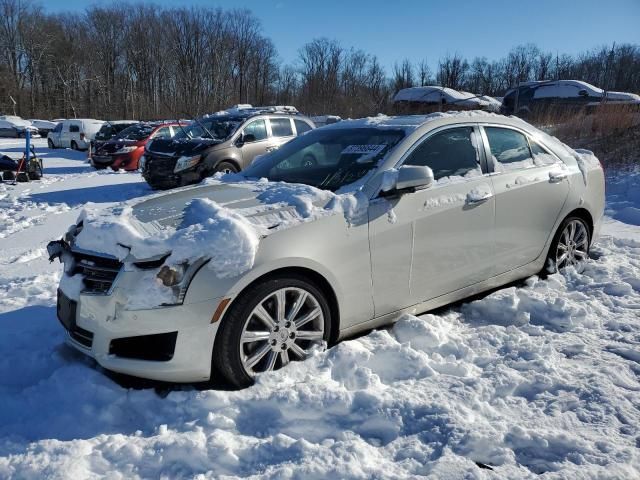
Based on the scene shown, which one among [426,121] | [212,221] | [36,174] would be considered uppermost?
[426,121]

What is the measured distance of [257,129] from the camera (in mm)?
10828

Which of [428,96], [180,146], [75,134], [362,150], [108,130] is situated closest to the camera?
[362,150]

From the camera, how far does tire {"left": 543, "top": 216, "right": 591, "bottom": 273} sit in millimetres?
4762

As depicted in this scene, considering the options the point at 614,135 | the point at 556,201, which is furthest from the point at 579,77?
the point at 556,201

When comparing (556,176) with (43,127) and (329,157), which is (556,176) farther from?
(43,127)

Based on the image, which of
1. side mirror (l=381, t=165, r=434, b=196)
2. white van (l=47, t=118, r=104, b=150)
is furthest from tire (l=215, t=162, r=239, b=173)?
white van (l=47, t=118, r=104, b=150)

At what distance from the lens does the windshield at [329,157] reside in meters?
3.77

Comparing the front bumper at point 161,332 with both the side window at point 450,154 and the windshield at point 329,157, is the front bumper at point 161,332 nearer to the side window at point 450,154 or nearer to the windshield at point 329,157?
the windshield at point 329,157

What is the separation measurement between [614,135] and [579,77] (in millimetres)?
48336

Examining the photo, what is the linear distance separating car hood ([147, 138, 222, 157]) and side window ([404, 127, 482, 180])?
22.4 ft

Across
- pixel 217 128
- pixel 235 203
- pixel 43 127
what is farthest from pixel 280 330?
pixel 43 127

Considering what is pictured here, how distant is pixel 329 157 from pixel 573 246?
8.69ft

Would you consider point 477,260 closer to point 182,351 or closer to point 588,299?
point 588,299

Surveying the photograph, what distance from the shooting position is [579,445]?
245 cm
